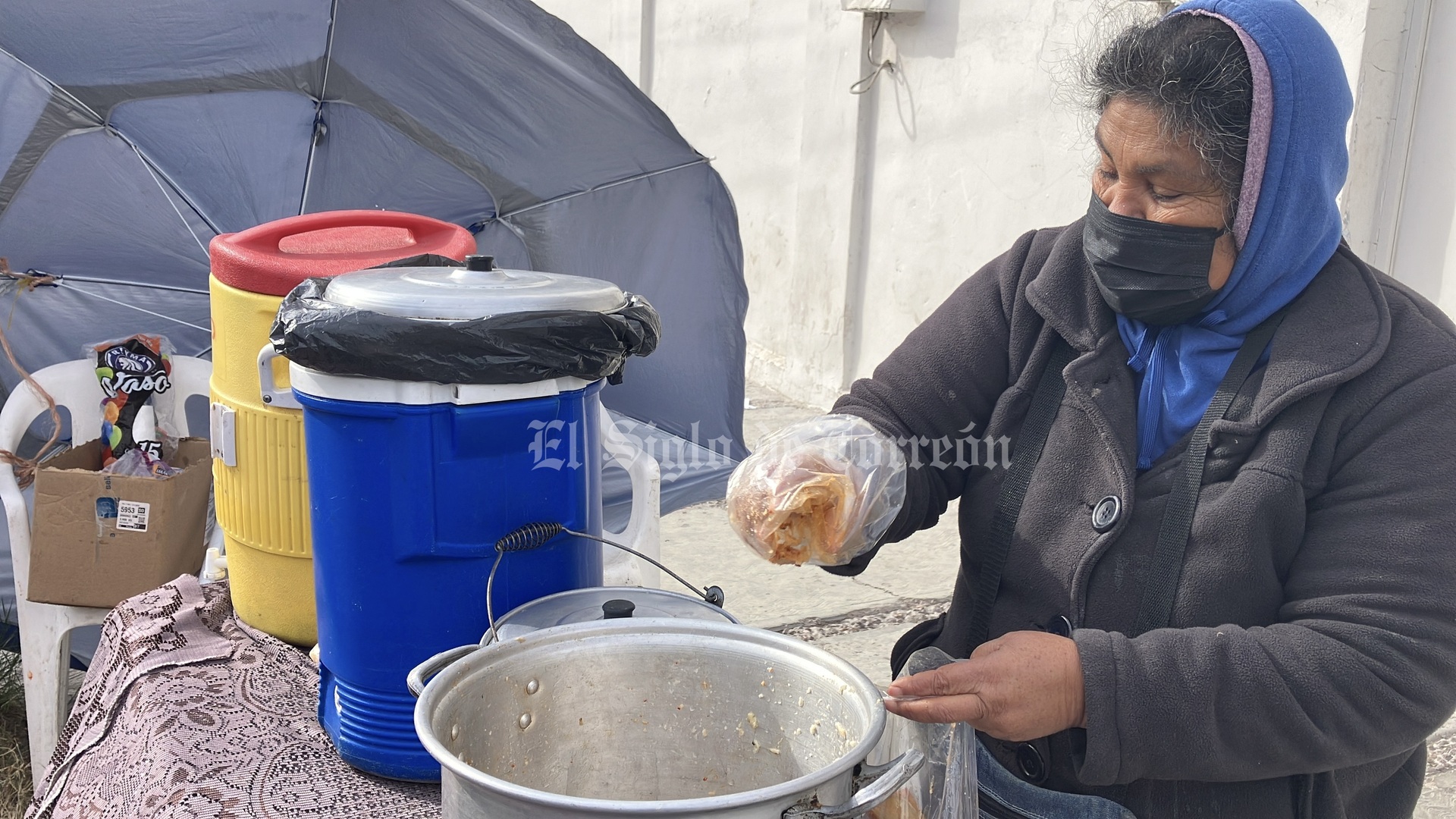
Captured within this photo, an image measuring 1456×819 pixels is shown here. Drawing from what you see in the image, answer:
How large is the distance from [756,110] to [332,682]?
5.61m

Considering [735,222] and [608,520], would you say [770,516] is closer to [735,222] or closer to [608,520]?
[608,520]

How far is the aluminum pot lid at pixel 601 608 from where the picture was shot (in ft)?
4.02

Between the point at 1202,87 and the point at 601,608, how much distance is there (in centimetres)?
88

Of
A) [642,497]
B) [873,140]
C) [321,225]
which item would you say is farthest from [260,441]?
[873,140]

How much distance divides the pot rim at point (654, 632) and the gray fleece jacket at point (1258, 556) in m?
0.27

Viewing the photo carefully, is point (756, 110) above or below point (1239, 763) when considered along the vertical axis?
above

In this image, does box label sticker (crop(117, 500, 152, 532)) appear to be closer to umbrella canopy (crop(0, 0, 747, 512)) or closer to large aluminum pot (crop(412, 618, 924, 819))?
umbrella canopy (crop(0, 0, 747, 512))

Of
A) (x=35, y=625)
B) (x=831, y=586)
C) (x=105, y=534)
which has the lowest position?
(x=831, y=586)

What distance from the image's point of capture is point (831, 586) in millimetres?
3992

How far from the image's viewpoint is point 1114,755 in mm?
1147

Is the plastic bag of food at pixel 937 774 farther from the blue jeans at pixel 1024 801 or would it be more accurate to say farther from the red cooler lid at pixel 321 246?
the red cooler lid at pixel 321 246

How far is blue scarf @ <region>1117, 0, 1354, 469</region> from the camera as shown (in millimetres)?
1255

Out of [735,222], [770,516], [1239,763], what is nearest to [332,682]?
[770,516]

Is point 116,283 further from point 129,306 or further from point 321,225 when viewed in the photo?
point 321,225
